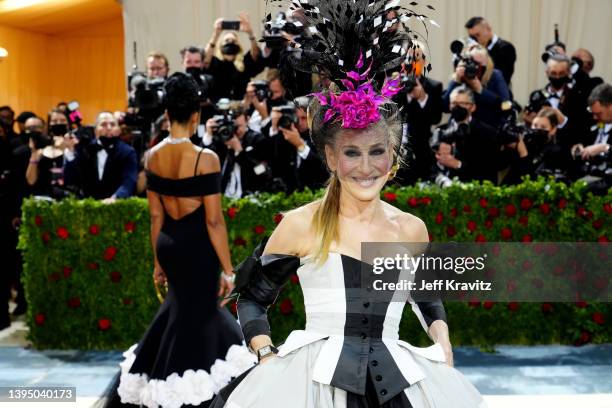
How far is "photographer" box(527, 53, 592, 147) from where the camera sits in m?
7.07

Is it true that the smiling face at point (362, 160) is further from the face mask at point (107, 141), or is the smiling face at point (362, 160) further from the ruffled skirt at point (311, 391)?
the face mask at point (107, 141)

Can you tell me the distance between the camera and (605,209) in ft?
20.0

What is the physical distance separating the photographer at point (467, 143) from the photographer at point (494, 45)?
1296 millimetres

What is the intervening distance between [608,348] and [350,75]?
4360mm

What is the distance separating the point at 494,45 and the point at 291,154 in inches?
99.7

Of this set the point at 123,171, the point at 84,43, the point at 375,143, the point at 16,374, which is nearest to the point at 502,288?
the point at 123,171

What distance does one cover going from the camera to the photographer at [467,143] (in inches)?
259

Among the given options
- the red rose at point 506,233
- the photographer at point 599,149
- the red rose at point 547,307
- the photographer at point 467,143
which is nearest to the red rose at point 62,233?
the photographer at point 467,143

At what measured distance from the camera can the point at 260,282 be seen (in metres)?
2.69

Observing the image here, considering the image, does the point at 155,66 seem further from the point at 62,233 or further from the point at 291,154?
the point at 62,233

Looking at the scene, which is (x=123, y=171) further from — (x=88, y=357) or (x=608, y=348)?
(x=608, y=348)

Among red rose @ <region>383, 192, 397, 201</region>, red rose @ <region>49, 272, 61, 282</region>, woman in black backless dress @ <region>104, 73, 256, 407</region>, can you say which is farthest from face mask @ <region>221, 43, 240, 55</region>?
woman in black backless dress @ <region>104, 73, 256, 407</region>

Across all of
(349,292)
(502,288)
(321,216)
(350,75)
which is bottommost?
(502,288)

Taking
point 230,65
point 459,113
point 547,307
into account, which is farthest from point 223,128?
point 547,307
